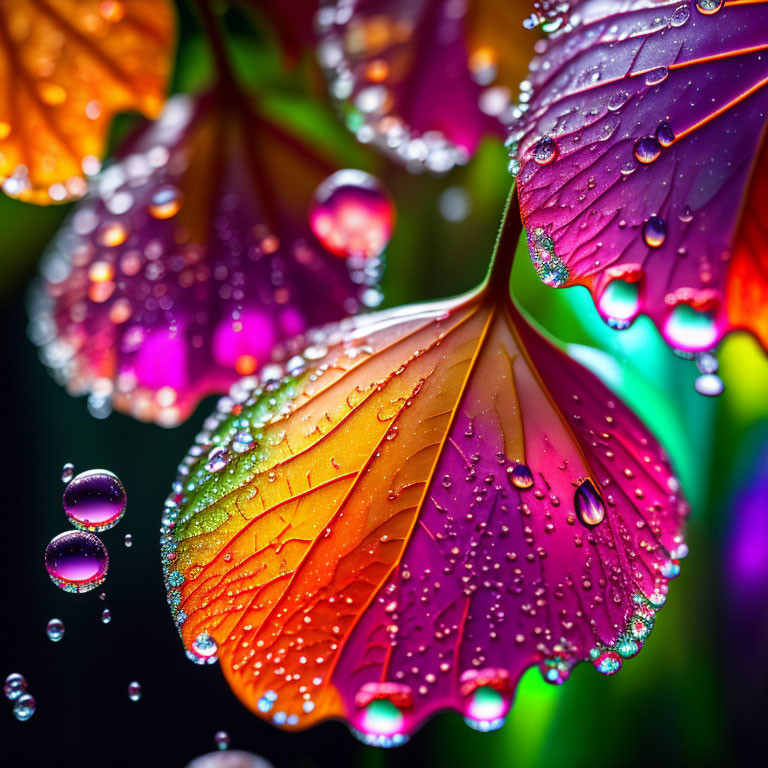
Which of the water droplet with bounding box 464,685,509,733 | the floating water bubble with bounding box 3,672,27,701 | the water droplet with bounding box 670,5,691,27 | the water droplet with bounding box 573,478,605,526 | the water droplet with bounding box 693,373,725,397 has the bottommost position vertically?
the floating water bubble with bounding box 3,672,27,701

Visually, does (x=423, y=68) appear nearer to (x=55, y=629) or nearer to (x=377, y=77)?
(x=377, y=77)

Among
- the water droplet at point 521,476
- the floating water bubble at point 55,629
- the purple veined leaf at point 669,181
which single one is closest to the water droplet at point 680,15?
the purple veined leaf at point 669,181

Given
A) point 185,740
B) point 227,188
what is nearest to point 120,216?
point 227,188

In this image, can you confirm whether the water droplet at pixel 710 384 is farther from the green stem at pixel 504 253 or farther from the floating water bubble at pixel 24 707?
the floating water bubble at pixel 24 707

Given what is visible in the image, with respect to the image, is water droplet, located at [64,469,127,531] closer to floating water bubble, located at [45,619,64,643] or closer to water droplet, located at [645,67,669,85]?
floating water bubble, located at [45,619,64,643]

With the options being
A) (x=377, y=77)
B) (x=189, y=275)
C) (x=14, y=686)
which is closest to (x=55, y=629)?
(x=14, y=686)

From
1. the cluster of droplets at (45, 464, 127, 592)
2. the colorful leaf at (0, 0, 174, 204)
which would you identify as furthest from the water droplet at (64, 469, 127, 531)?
the colorful leaf at (0, 0, 174, 204)
